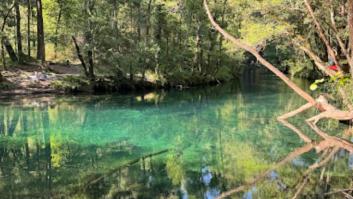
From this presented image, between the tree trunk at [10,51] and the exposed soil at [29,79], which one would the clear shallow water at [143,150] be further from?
the tree trunk at [10,51]

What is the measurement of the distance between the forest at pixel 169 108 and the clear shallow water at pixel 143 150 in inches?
2.2

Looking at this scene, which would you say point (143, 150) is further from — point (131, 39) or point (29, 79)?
point (131, 39)

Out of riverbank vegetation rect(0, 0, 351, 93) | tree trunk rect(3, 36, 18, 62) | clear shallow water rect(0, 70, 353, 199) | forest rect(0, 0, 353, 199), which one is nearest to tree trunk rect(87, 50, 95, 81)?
riverbank vegetation rect(0, 0, 351, 93)

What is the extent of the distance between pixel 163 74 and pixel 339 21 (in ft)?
66.8

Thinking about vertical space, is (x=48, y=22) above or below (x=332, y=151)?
above

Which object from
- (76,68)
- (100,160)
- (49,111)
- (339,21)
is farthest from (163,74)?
(100,160)

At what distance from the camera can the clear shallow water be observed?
11969 millimetres

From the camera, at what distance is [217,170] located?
1374 centimetres

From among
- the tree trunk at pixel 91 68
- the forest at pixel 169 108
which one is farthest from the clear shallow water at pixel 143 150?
the tree trunk at pixel 91 68

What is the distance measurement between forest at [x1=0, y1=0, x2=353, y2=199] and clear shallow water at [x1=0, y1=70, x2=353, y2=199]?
6cm

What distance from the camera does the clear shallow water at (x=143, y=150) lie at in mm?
11969

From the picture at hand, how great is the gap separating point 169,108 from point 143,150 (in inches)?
456

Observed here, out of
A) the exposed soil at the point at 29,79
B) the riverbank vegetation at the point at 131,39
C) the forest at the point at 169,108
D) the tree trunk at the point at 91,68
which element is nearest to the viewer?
the forest at the point at 169,108

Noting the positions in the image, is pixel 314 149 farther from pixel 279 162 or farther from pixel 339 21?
pixel 339 21
